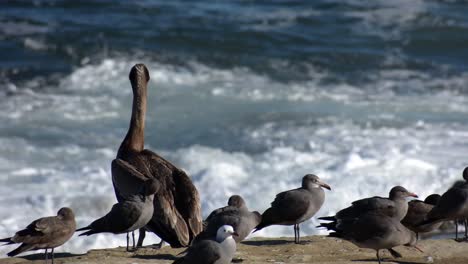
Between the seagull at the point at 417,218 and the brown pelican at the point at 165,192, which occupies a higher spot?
the brown pelican at the point at 165,192

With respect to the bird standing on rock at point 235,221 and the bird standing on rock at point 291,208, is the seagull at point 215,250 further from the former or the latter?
the bird standing on rock at point 291,208

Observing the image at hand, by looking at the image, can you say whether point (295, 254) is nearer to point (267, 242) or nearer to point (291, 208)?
point (291, 208)

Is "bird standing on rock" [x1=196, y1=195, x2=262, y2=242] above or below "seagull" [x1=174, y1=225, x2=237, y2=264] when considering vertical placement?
above

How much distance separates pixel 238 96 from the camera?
24.7 metres

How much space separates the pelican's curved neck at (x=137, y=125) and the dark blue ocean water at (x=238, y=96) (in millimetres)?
2589

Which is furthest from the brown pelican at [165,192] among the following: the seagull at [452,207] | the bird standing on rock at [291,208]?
the seagull at [452,207]

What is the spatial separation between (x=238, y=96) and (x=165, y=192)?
13981mm

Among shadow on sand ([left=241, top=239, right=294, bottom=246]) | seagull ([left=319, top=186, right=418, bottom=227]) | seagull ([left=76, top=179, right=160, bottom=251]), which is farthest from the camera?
shadow on sand ([left=241, top=239, right=294, bottom=246])

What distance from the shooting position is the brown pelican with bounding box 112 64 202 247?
1054 cm

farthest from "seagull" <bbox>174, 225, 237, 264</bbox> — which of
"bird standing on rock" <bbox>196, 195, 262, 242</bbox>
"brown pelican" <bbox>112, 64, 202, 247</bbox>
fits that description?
"brown pelican" <bbox>112, 64, 202, 247</bbox>

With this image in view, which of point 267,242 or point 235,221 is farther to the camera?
point 267,242

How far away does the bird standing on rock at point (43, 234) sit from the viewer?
9.88m

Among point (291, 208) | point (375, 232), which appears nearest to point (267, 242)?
point (291, 208)

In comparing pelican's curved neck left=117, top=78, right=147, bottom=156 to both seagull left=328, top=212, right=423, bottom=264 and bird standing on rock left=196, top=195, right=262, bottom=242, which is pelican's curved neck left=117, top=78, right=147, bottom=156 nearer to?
bird standing on rock left=196, top=195, right=262, bottom=242
